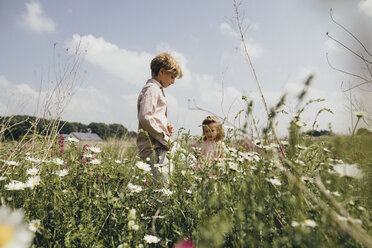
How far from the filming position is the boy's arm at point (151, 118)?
2.23 meters

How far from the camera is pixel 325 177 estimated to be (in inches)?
36.8

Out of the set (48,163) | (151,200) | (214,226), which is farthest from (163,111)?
(214,226)

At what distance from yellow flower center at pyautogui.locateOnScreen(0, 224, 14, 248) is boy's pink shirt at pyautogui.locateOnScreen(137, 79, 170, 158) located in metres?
1.77

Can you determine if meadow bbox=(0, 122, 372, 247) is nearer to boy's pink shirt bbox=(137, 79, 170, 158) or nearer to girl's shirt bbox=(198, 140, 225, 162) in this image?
girl's shirt bbox=(198, 140, 225, 162)

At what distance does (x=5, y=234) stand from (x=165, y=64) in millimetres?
2320

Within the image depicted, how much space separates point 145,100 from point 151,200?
0.99 meters

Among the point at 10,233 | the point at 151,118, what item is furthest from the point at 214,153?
the point at 10,233

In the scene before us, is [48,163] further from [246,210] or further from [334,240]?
[334,240]

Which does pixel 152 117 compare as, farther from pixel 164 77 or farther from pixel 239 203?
pixel 239 203

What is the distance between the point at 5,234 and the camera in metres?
0.45

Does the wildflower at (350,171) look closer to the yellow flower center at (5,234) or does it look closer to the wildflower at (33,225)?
the yellow flower center at (5,234)

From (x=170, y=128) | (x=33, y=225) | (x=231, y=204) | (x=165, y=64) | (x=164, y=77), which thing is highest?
(x=165, y=64)

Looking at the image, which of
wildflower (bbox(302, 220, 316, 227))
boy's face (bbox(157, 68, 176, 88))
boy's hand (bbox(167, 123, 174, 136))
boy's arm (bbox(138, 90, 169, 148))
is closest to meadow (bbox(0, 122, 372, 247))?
wildflower (bbox(302, 220, 316, 227))

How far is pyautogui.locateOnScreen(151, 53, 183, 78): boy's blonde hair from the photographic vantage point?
2.59 metres
